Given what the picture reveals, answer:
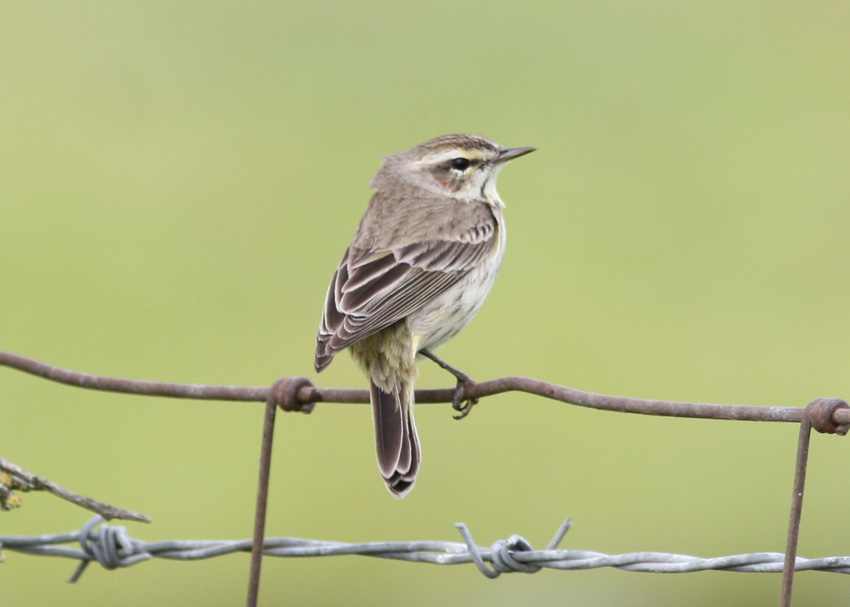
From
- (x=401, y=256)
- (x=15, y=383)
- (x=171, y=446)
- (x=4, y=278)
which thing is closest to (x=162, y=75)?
(x=4, y=278)

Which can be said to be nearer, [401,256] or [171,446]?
[401,256]

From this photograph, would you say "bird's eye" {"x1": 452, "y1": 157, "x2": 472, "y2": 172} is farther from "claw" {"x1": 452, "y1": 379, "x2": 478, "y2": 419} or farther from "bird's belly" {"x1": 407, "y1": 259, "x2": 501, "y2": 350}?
"claw" {"x1": 452, "y1": 379, "x2": 478, "y2": 419}

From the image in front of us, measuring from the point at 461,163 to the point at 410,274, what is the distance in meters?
1.10

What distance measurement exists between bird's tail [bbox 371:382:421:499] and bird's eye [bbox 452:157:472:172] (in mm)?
1680

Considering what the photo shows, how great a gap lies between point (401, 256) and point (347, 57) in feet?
40.0

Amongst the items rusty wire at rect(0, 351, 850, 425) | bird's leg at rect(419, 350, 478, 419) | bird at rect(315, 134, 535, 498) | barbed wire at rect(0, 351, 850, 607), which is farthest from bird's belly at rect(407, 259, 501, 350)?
barbed wire at rect(0, 351, 850, 607)

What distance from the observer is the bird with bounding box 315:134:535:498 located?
16.1ft

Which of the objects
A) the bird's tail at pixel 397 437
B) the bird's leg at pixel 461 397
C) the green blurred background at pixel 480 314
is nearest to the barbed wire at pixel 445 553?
the bird's tail at pixel 397 437

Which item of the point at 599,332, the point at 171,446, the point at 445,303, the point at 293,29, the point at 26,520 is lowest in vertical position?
the point at 26,520

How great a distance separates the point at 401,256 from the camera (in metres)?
5.60

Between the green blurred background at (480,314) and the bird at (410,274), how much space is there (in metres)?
2.81

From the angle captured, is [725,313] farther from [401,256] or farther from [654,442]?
[401,256]

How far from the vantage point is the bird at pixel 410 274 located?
492 centimetres

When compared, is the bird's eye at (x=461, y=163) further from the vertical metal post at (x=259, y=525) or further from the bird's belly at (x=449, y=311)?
the vertical metal post at (x=259, y=525)
